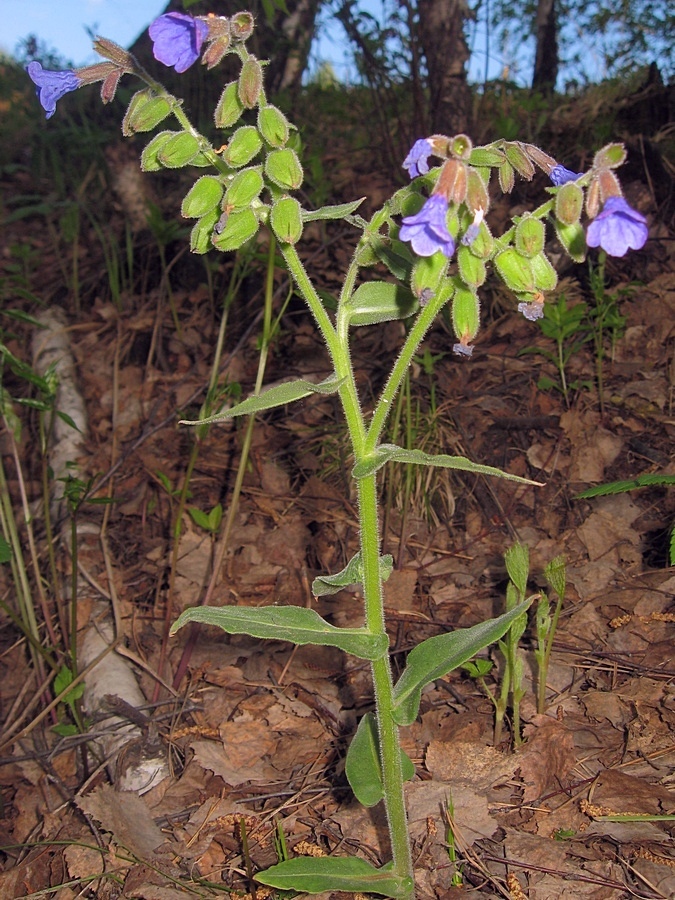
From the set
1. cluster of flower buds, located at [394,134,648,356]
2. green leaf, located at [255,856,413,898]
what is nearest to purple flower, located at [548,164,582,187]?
cluster of flower buds, located at [394,134,648,356]

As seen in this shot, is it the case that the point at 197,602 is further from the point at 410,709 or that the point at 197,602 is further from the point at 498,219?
the point at 498,219

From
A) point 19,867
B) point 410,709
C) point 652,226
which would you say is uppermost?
point 652,226

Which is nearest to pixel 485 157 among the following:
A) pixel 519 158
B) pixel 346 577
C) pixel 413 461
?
pixel 519 158

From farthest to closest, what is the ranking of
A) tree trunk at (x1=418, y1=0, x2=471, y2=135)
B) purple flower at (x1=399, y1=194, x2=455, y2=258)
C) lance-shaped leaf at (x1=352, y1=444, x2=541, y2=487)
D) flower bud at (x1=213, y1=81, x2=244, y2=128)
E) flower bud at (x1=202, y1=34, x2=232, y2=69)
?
tree trunk at (x1=418, y1=0, x2=471, y2=135) < flower bud at (x1=213, y1=81, x2=244, y2=128) < flower bud at (x1=202, y1=34, x2=232, y2=69) < lance-shaped leaf at (x1=352, y1=444, x2=541, y2=487) < purple flower at (x1=399, y1=194, x2=455, y2=258)

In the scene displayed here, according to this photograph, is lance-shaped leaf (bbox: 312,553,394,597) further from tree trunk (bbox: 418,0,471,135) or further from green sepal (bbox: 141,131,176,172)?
tree trunk (bbox: 418,0,471,135)

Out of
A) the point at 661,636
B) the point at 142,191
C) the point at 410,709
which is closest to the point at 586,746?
the point at 661,636

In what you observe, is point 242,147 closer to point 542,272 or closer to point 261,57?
point 542,272

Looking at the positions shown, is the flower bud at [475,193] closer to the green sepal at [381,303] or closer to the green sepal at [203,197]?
the green sepal at [381,303]
